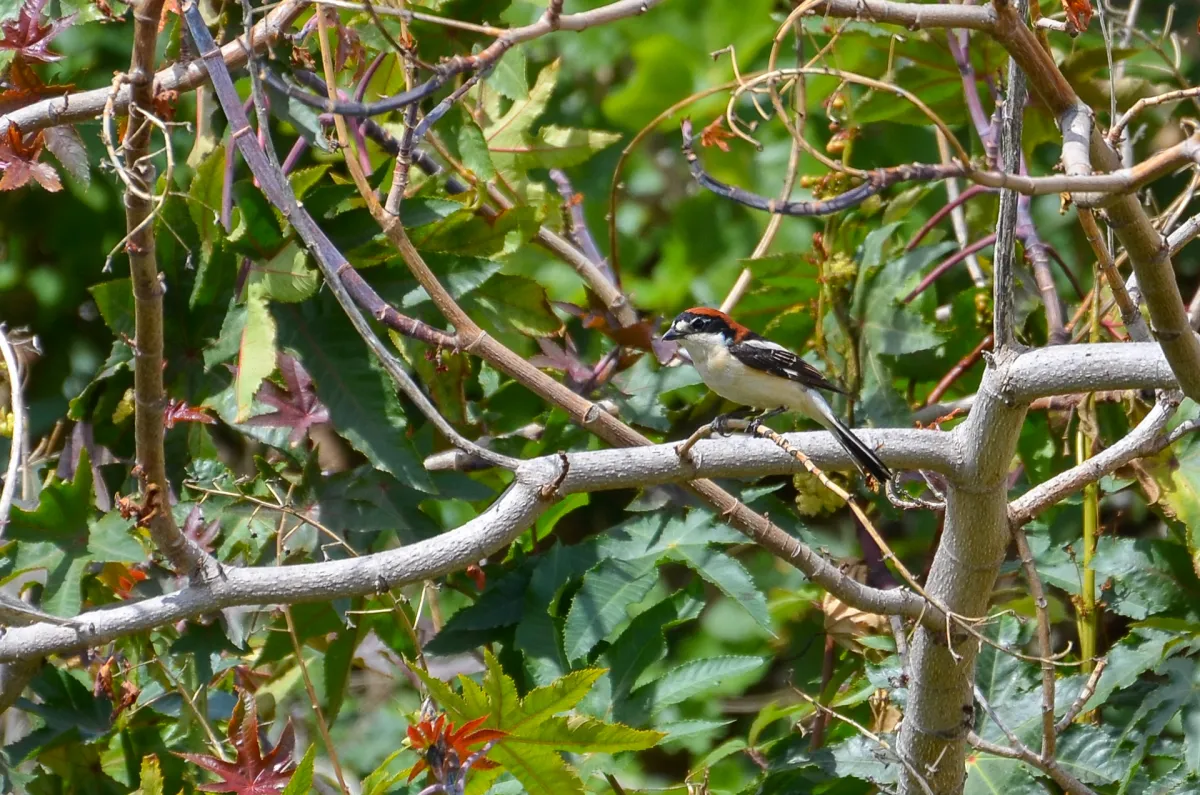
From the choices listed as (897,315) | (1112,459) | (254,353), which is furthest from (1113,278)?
(254,353)

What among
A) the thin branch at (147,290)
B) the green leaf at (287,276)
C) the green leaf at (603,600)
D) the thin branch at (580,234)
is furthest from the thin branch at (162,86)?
the green leaf at (603,600)

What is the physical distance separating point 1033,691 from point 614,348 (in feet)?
5.08

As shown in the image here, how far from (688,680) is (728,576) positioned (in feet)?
1.00

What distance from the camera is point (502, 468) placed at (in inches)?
114

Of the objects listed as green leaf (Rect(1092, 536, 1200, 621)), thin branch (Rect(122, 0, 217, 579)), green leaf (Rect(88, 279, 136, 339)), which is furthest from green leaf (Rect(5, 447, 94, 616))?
green leaf (Rect(1092, 536, 1200, 621))

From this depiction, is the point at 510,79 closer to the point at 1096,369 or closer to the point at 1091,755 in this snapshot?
the point at 1096,369

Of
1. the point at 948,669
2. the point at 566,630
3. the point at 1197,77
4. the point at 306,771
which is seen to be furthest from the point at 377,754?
the point at 1197,77

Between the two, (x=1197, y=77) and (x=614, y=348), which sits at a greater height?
(x=1197, y=77)

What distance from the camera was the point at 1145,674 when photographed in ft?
10.6

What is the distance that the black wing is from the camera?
3.60m

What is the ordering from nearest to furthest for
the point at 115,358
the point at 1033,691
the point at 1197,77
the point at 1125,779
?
the point at 1125,779
the point at 1033,691
the point at 115,358
the point at 1197,77

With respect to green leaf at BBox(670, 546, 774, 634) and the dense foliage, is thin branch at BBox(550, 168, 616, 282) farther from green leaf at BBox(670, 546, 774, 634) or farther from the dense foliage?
green leaf at BBox(670, 546, 774, 634)

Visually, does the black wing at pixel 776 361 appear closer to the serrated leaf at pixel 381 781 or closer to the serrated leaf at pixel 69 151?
the serrated leaf at pixel 381 781

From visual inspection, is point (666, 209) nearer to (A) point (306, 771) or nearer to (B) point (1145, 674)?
(B) point (1145, 674)
